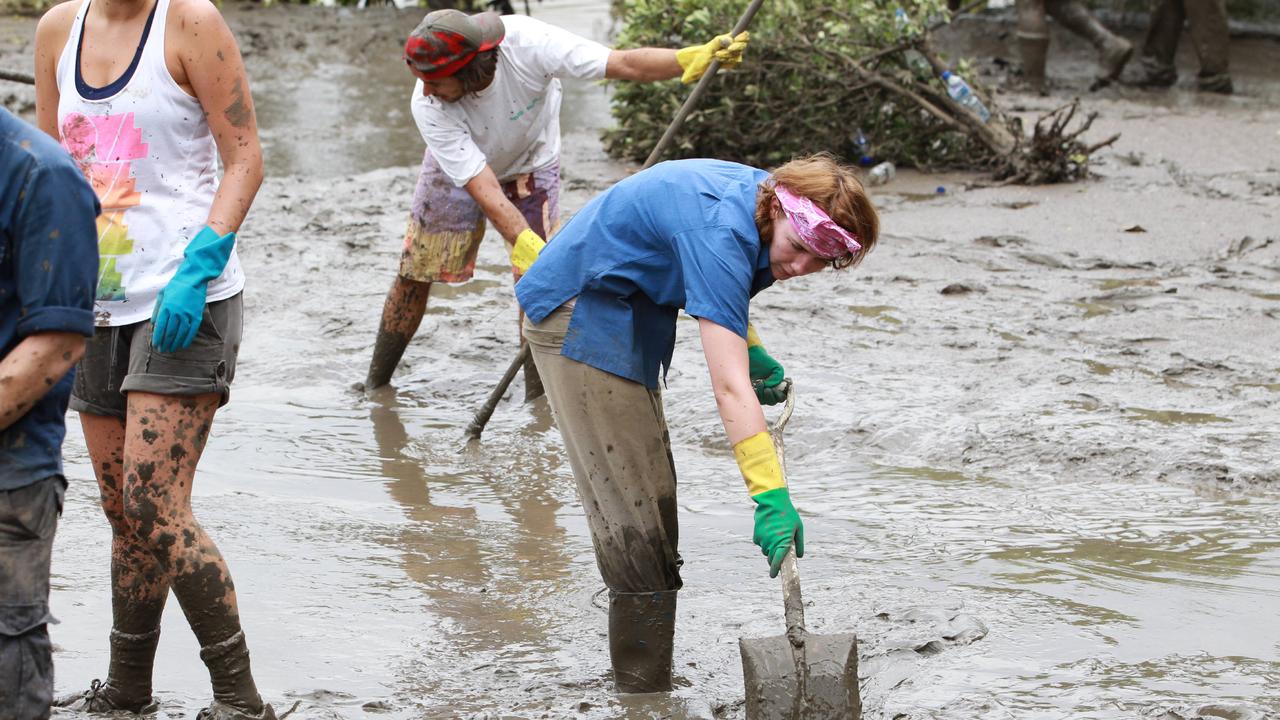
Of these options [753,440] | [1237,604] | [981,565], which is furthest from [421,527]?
[1237,604]

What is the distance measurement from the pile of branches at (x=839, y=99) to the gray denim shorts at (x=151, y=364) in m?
6.15

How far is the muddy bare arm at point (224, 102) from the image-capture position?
2902 mm

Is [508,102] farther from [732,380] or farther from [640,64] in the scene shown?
[732,380]

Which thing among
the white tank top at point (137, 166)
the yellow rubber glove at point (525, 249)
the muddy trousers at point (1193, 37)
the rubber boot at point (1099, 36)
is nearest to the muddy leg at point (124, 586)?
the white tank top at point (137, 166)

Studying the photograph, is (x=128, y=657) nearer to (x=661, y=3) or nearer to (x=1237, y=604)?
(x=1237, y=604)

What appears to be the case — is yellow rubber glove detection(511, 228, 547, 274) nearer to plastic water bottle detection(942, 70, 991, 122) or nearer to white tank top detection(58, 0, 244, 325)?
white tank top detection(58, 0, 244, 325)

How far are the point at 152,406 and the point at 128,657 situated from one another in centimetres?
65

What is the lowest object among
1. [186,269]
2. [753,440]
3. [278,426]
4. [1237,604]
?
[278,426]

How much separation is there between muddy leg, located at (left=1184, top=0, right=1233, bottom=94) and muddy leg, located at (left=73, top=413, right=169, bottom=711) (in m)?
10.1

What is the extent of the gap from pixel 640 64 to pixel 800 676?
2.56m

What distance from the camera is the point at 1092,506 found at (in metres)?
4.48

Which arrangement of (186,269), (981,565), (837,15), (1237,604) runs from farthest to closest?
(837,15) → (981,565) → (1237,604) → (186,269)

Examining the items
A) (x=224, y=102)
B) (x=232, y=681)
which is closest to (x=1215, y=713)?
(x=232, y=681)

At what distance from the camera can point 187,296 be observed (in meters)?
2.79
